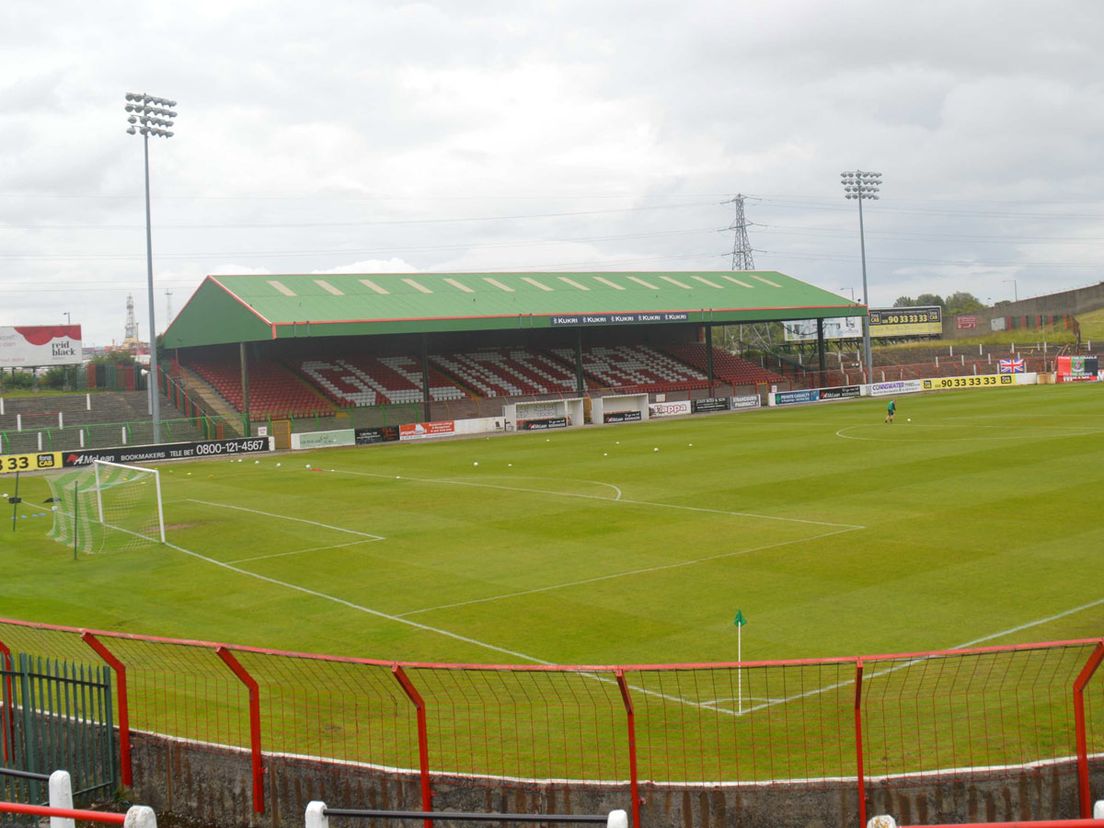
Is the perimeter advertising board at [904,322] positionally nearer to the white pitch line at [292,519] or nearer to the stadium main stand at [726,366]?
the stadium main stand at [726,366]

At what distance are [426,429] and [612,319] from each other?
52.5 feet

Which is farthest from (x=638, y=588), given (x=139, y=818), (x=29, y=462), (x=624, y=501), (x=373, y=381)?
A: (x=373, y=381)

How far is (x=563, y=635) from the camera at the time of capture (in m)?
17.7

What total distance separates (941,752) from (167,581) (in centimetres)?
1778

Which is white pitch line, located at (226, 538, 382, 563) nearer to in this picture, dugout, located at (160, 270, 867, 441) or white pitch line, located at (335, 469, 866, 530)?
white pitch line, located at (335, 469, 866, 530)

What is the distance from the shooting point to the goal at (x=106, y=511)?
29.5m

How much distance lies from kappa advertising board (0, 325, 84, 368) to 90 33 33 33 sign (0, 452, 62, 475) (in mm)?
21928

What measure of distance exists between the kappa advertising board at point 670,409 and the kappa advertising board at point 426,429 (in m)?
14.6

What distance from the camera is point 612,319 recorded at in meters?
72.8

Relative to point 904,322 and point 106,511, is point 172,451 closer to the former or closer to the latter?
point 106,511

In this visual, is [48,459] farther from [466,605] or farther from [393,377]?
[466,605]

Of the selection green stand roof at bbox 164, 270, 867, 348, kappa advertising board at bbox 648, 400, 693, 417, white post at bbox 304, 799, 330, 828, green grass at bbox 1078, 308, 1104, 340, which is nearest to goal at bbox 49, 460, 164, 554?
white post at bbox 304, 799, 330, 828

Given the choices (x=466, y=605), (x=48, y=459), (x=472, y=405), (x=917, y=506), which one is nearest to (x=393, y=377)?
(x=472, y=405)

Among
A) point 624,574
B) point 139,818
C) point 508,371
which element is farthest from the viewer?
point 508,371
